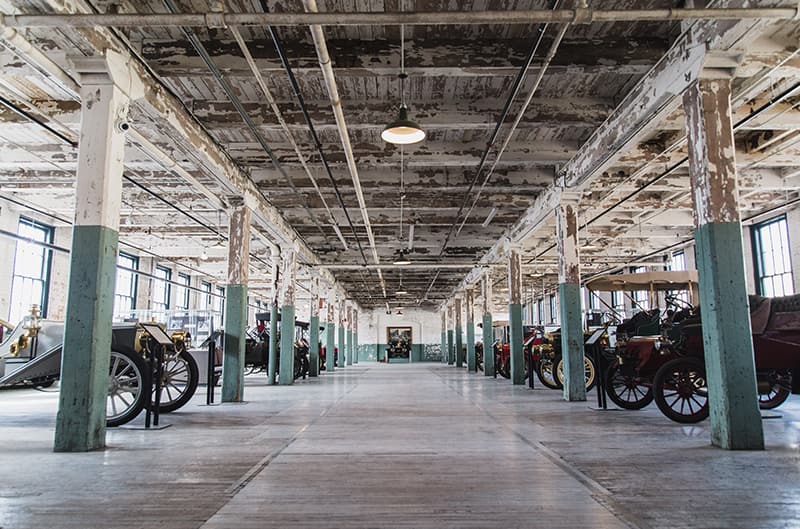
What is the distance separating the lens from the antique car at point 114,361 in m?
6.07

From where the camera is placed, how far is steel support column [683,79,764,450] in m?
4.85

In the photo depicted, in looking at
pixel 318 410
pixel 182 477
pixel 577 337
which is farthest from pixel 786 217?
pixel 182 477

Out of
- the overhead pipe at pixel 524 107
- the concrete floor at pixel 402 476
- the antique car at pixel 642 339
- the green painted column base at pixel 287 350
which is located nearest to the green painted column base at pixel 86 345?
the concrete floor at pixel 402 476

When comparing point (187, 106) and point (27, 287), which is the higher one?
point (187, 106)

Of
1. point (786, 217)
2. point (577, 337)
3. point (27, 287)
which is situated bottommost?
point (577, 337)

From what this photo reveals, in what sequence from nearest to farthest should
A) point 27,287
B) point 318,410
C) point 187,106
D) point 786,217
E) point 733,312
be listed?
1. point 733,312
2. point 187,106
3. point 318,410
4. point 786,217
5. point 27,287

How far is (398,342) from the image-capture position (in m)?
41.6

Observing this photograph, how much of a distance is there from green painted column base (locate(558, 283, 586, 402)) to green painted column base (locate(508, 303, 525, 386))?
4168 mm

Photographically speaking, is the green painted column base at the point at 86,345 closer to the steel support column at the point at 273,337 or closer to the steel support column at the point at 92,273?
the steel support column at the point at 92,273

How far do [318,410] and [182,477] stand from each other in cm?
436

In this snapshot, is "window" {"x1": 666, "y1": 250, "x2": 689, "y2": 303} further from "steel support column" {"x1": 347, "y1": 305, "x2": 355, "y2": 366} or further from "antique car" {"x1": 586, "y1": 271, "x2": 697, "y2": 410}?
"steel support column" {"x1": 347, "y1": 305, "x2": 355, "y2": 366}

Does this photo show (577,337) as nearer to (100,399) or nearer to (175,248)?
(100,399)

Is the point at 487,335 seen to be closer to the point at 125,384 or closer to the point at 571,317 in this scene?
the point at 571,317

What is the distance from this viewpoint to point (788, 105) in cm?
761
